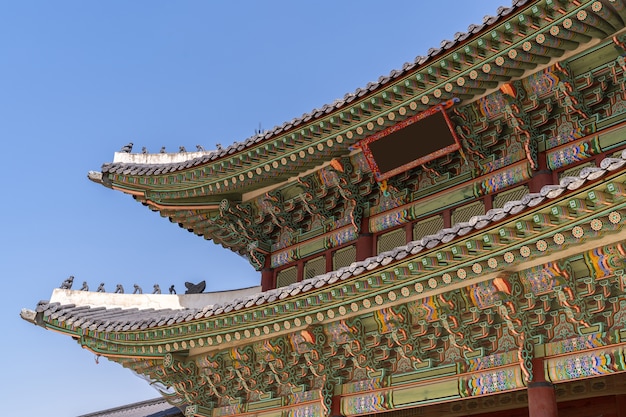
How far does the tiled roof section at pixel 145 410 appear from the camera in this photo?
17742 millimetres

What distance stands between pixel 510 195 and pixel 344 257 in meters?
3.84

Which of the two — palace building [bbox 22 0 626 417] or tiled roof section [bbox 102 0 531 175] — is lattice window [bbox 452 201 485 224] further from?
tiled roof section [bbox 102 0 531 175]

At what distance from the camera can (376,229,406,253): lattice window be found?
41.7 ft

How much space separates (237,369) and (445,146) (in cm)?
568

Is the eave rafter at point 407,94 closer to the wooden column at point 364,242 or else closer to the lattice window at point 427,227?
the wooden column at point 364,242

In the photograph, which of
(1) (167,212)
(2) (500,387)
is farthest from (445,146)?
(1) (167,212)

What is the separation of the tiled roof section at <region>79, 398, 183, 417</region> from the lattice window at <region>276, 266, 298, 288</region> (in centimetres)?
504

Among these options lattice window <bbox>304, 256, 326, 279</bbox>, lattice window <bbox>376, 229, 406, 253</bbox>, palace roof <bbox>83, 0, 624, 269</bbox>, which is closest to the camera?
palace roof <bbox>83, 0, 624, 269</bbox>

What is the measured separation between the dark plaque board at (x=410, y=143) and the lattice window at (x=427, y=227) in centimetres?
106

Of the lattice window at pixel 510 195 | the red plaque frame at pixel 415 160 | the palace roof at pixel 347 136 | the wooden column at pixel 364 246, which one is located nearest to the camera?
the palace roof at pixel 347 136

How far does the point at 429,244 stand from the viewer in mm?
8633

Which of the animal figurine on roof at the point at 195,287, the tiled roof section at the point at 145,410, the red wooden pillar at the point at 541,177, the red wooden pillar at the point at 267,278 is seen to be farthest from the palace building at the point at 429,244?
the tiled roof section at the point at 145,410

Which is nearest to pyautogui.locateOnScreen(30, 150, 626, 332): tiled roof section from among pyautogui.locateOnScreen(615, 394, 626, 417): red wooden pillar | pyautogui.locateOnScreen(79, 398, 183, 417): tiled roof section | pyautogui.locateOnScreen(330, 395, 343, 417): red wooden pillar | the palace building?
the palace building

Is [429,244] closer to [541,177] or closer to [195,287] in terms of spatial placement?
[541,177]
